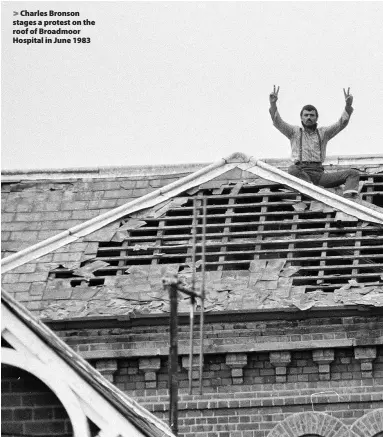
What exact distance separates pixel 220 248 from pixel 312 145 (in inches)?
95.2

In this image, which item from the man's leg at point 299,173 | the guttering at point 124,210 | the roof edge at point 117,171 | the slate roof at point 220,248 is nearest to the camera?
the slate roof at point 220,248

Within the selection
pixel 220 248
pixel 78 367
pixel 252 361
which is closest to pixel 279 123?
pixel 220 248

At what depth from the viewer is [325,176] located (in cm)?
2958

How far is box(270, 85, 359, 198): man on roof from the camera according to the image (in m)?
29.4

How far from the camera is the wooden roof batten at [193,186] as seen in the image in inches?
1116

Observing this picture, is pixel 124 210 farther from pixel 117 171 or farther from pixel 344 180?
pixel 344 180

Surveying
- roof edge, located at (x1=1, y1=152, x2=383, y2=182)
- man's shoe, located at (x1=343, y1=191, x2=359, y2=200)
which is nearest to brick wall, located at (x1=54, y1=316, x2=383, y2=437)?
man's shoe, located at (x1=343, y1=191, x2=359, y2=200)

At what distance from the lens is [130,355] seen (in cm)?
2709

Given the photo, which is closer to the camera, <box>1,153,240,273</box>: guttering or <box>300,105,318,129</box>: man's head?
<box>1,153,240,273</box>: guttering

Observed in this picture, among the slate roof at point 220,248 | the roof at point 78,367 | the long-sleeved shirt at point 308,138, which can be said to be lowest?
the roof at point 78,367

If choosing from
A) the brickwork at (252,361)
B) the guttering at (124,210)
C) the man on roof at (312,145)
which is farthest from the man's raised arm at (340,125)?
the brickwork at (252,361)

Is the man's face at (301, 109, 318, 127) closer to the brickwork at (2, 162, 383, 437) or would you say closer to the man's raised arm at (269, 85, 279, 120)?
the man's raised arm at (269, 85, 279, 120)

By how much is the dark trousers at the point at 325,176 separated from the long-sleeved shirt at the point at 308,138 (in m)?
0.12

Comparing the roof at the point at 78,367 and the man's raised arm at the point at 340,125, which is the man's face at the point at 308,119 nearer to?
the man's raised arm at the point at 340,125
